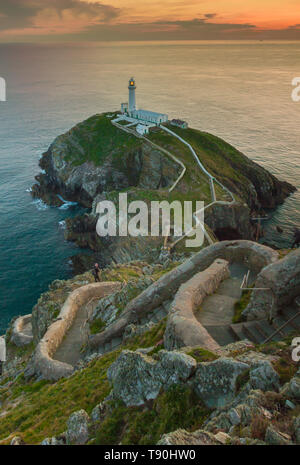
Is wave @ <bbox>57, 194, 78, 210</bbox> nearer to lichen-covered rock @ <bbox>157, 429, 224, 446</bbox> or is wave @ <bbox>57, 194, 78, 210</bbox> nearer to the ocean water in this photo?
the ocean water

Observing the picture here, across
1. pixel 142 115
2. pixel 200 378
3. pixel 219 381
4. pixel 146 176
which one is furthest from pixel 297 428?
pixel 142 115

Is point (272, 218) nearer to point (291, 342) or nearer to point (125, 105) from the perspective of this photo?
point (125, 105)

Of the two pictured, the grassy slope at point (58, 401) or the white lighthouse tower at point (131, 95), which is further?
the white lighthouse tower at point (131, 95)

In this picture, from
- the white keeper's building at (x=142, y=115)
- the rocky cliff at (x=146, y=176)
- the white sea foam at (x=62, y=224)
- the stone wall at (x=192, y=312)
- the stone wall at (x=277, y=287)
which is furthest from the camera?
the white keeper's building at (x=142, y=115)

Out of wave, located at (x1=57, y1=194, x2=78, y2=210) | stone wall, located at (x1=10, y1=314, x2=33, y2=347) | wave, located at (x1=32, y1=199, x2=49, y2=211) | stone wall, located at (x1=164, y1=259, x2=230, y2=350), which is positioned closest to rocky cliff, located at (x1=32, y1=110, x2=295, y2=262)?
wave, located at (x1=57, y1=194, x2=78, y2=210)

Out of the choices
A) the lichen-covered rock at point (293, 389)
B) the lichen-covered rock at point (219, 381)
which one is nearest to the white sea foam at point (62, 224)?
the lichen-covered rock at point (219, 381)

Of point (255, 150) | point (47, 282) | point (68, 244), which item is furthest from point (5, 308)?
point (255, 150)

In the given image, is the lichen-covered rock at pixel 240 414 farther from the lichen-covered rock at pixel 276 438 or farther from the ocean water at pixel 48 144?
the ocean water at pixel 48 144
